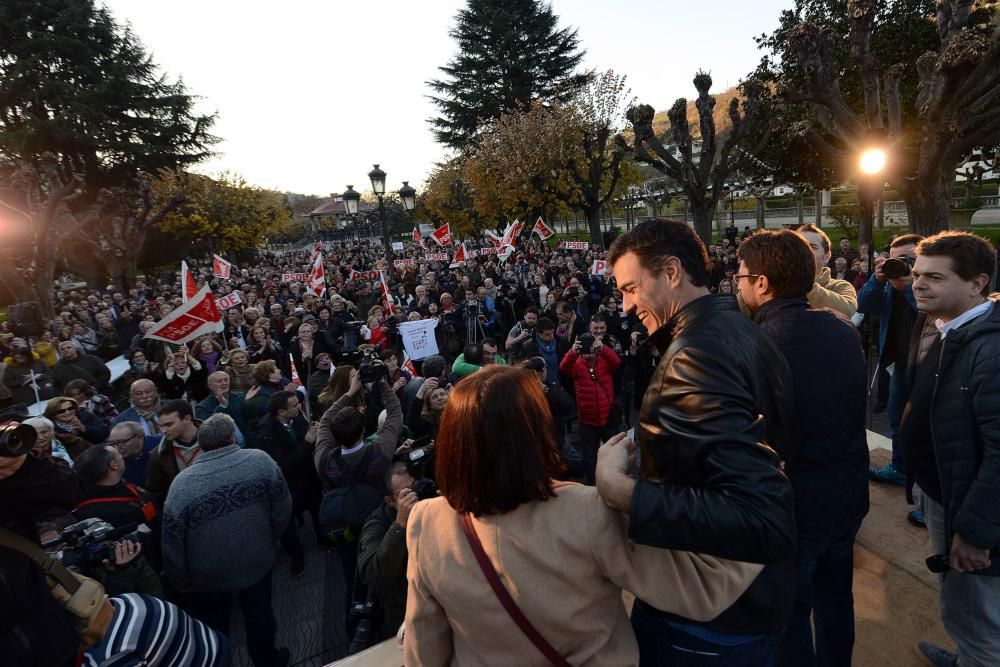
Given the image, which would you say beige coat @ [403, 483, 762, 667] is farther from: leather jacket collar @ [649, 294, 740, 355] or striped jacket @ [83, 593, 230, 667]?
striped jacket @ [83, 593, 230, 667]

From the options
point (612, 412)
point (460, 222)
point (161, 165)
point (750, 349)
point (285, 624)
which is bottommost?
point (285, 624)

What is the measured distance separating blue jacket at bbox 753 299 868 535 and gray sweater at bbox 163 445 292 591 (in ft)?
9.85

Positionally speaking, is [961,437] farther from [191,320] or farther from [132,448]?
[191,320]

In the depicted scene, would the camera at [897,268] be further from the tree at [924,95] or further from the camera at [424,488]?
the tree at [924,95]

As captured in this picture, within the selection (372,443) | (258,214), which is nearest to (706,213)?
(372,443)

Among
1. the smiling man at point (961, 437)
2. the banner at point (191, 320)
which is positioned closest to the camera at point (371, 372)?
the banner at point (191, 320)

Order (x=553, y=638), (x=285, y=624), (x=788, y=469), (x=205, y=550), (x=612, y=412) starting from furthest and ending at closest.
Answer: (x=612, y=412) → (x=285, y=624) → (x=205, y=550) → (x=788, y=469) → (x=553, y=638)

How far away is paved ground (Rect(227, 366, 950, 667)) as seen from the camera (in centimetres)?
256

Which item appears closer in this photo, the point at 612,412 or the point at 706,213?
the point at 612,412

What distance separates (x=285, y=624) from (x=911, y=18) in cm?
2469

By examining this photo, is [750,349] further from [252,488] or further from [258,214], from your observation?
[258,214]

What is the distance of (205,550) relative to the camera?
3.08m

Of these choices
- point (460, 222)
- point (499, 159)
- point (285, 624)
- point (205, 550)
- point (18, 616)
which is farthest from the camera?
point (460, 222)

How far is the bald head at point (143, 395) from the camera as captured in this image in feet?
16.6
